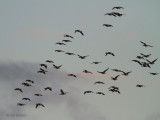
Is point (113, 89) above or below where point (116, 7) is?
below

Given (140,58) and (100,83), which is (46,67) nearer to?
(100,83)

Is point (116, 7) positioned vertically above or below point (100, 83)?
above

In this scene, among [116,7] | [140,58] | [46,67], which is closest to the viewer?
[116,7]

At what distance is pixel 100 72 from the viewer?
6683 inches

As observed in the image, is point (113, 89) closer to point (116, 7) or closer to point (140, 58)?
point (140, 58)

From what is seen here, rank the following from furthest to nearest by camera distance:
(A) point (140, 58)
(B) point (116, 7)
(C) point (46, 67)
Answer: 1. (C) point (46, 67)
2. (A) point (140, 58)
3. (B) point (116, 7)

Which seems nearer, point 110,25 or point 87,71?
point 110,25

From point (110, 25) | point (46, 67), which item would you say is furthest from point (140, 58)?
point (46, 67)

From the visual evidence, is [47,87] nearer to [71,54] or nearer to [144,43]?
[71,54]

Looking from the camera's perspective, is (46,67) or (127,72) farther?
(46,67)

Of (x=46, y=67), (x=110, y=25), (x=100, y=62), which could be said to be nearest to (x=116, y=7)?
(x=110, y=25)

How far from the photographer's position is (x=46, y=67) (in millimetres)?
180375

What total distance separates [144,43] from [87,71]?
19392 millimetres

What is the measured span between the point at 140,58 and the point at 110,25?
15.2 metres
